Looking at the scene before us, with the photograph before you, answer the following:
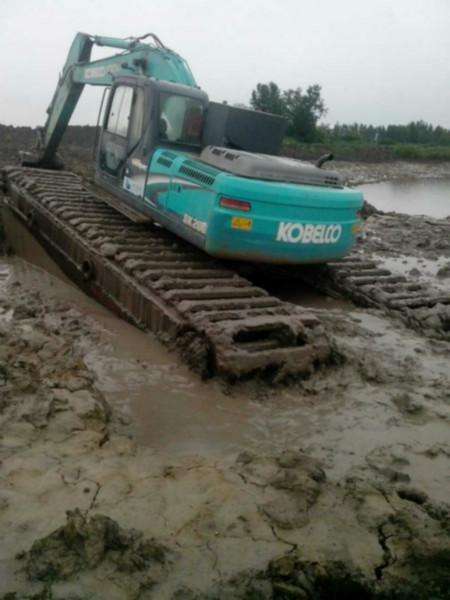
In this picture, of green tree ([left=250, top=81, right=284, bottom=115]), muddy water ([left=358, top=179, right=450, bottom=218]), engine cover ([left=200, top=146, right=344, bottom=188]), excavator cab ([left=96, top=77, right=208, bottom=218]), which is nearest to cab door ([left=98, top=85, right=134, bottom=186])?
excavator cab ([left=96, top=77, right=208, bottom=218])

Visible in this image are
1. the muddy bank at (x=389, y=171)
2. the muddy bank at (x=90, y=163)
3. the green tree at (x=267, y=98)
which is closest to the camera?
the muddy bank at (x=90, y=163)

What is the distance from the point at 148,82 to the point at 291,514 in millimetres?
5062

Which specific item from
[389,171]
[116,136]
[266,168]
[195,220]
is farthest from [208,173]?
[389,171]

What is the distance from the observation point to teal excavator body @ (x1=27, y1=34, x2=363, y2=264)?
5.76 meters

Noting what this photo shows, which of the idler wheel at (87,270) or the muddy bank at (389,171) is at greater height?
the muddy bank at (389,171)

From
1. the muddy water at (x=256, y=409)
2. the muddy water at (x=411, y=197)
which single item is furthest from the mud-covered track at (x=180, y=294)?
the muddy water at (x=411, y=197)

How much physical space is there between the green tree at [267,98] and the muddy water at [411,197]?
15197mm

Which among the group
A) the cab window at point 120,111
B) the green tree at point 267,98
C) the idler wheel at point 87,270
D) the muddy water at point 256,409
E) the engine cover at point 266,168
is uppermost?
the green tree at point 267,98

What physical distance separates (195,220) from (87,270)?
4.96 feet

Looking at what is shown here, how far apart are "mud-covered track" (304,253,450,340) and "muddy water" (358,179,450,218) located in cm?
1360

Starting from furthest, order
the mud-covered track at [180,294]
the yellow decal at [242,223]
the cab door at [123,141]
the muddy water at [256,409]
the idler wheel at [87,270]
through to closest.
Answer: the cab door at [123,141] → the idler wheel at [87,270] → the yellow decal at [242,223] → the mud-covered track at [180,294] → the muddy water at [256,409]

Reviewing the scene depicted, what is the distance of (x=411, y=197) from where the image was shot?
88.6ft

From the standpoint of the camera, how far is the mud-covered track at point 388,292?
6363mm

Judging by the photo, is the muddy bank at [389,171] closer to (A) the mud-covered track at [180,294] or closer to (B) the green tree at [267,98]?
(B) the green tree at [267,98]
